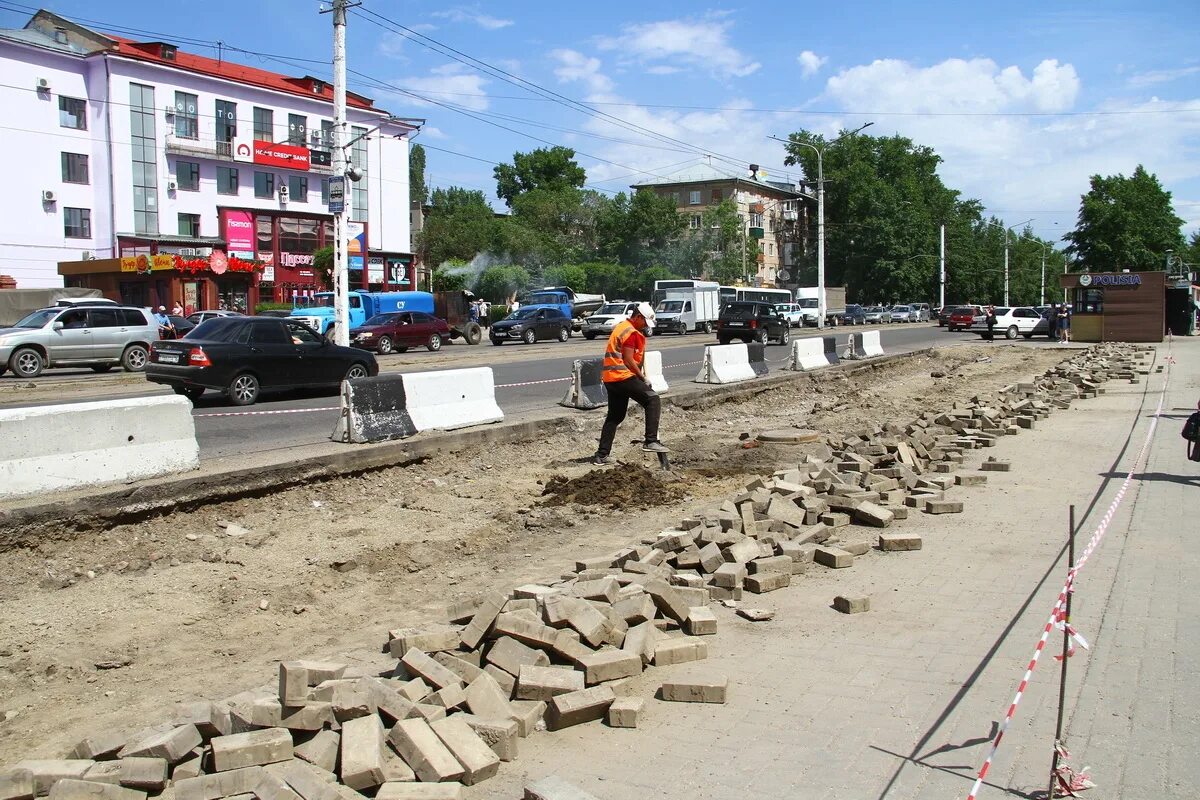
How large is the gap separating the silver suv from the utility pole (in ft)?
16.7

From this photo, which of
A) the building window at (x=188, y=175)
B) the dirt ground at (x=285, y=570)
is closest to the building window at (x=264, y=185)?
the building window at (x=188, y=175)

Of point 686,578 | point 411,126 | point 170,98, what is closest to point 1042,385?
point 686,578

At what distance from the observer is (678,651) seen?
5227mm

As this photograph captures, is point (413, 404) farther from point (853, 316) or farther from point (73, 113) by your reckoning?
point (853, 316)

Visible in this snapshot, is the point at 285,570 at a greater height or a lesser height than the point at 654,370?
lesser

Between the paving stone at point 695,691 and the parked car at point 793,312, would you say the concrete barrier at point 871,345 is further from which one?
the parked car at point 793,312

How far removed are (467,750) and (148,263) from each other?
47528mm

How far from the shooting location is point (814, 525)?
812 cm

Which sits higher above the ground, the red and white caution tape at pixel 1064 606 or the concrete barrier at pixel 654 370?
the concrete barrier at pixel 654 370

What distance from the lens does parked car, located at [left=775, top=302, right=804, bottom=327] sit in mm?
64438

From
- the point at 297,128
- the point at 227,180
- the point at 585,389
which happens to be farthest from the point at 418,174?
the point at 585,389

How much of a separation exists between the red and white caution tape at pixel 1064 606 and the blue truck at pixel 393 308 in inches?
1090

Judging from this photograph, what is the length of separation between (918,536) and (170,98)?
183 feet

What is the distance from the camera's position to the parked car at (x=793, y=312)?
6444cm
